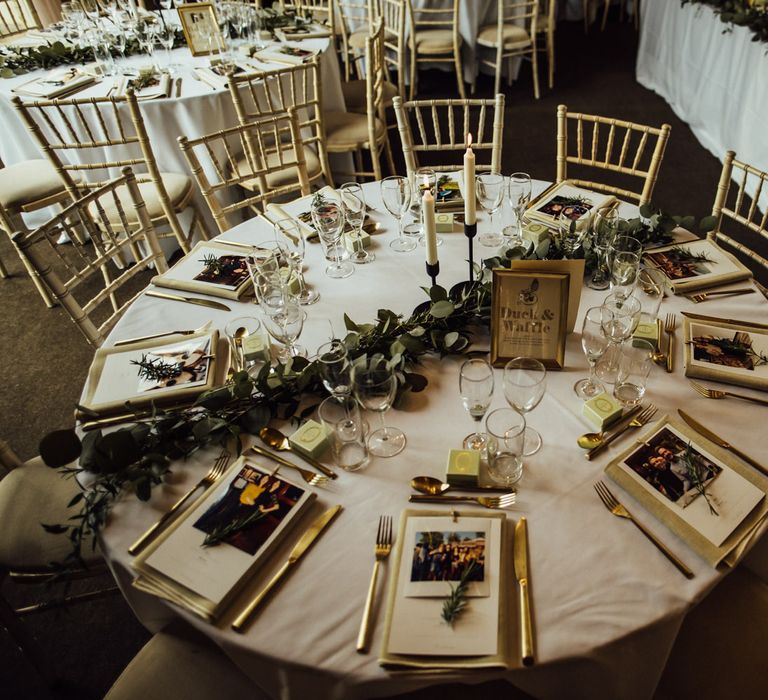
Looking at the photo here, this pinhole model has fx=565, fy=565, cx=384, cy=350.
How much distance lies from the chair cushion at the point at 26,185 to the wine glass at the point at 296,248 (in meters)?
1.88

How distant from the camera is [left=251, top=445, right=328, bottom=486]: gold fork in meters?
1.14

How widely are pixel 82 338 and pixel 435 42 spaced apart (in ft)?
11.9

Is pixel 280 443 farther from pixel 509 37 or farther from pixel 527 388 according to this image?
pixel 509 37

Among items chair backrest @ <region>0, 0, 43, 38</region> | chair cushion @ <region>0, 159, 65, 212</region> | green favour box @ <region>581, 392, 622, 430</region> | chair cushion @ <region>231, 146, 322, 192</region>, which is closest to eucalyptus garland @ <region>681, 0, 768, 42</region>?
chair cushion @ <region>231, 146, 322, 192</region>

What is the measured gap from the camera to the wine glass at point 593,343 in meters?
1.28

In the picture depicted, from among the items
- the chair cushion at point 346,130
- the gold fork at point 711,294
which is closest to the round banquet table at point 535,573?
the gold fork at point 711,294

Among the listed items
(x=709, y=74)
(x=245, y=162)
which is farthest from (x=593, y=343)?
(x=709, y=74)

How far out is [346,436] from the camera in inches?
48.8

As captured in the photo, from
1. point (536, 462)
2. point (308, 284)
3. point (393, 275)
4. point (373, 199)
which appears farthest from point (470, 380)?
point (373, 199)

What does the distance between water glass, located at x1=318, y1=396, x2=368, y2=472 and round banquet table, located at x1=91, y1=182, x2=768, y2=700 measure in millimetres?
32

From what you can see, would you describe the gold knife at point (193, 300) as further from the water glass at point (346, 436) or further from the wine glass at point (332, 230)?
the water glass at point (346, 436)

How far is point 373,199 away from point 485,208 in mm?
467

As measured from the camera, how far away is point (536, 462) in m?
1.14

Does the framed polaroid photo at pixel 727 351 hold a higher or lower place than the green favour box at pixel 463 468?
lower
